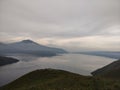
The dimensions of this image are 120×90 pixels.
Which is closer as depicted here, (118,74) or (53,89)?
(53,89)

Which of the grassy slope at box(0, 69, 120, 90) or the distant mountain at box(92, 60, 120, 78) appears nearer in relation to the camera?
the grassy slope at box(0, 69, 120, 90)

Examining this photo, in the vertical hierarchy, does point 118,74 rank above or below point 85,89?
below

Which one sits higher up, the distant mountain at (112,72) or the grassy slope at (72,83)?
the grassy slope at (72,83)

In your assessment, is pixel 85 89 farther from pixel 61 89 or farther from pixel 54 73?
pixel 54 73

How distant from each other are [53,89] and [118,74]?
81.3 m

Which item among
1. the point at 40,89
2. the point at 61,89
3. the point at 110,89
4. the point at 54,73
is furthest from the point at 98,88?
the point at 54,73

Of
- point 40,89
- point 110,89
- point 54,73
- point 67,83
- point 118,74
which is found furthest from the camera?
point 118,74

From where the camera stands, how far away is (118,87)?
978 inches

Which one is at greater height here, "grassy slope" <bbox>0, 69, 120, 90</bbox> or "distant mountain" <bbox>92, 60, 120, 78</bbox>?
"grassy slope" <bbox>0, 69, 120, 90</bbox>

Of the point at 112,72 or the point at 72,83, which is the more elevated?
the point at 72,83

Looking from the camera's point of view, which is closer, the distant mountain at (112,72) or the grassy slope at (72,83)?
the grassy slope at (72,83)

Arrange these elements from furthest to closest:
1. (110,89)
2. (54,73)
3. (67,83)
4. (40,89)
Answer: (54,73) → (67,83) → (40,89) → (110,89)

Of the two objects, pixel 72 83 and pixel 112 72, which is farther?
pixel 112 72

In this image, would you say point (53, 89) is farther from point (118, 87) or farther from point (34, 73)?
point (34, 73)
